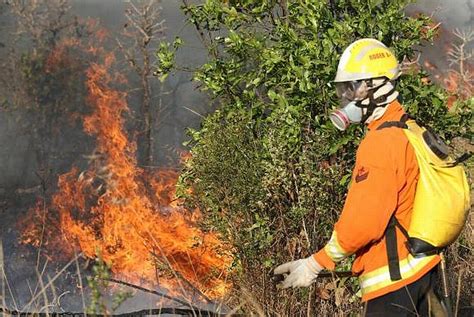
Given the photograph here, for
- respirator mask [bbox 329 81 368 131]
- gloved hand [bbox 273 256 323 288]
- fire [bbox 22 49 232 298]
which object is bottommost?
fire [bbox 22 49 232 298]

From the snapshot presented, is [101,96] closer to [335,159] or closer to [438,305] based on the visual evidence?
[335,159]

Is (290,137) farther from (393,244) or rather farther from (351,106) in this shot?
(393,244)

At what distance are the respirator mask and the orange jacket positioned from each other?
0.48ft

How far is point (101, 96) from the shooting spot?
20188 mm

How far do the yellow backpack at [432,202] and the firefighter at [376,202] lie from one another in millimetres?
28

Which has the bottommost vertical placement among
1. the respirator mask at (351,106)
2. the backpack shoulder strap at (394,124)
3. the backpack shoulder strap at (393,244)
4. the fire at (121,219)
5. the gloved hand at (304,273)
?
the fire at (121,219)

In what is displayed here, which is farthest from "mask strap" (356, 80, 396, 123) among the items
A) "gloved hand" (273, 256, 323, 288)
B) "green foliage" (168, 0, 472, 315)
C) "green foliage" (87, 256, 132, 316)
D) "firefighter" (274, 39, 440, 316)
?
"green foliage" (168, 0, 472, 315)

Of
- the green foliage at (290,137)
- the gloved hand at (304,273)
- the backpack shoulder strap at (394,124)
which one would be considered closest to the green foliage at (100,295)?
the gloved hand at (304,273)

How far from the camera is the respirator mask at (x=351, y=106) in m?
3.48

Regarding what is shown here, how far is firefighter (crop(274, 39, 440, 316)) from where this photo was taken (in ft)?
10.4

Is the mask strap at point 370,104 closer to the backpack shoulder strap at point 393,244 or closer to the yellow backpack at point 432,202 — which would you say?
the yellow backpack at point 432,202

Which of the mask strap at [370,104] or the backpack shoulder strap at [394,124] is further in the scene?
the mask strap at [370,104]

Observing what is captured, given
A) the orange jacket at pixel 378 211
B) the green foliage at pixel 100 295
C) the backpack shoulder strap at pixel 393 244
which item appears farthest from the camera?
the backpack shoulder strap at pixel 393 244

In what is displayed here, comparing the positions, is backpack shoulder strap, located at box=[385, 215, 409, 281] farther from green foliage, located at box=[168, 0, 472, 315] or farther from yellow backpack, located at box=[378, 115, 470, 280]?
green foliage, located at box=[168, 0, 472, 315]
